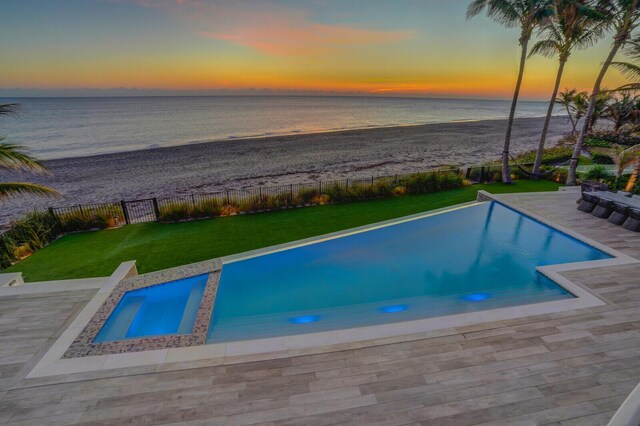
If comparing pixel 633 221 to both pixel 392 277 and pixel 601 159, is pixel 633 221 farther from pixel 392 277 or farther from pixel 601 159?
pixel 601 159

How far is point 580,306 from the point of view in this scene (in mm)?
5430

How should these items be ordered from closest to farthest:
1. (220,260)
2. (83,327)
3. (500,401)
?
1. (500,401)
2. (83,327)
3. (220,260)

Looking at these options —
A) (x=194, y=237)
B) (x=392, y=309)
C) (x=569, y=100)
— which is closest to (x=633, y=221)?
(x=392, y=309)

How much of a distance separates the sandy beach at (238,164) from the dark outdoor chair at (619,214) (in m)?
16.5

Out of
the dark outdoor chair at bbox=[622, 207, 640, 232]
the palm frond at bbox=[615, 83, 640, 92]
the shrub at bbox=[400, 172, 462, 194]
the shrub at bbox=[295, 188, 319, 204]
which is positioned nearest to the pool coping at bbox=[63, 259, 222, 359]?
the shrub at bbox=[295, 188, 319, 204]

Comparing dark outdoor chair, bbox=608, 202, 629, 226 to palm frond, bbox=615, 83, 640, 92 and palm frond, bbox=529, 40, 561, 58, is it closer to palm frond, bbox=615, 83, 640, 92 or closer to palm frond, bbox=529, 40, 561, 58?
palm frond, bbox=615, 83, 640, 92

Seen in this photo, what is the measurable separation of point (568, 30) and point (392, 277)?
1459 cm

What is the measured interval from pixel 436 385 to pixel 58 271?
33.2 feet

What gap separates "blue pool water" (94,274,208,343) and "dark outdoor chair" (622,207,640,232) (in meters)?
12.0

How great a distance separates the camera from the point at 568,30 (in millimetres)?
13367

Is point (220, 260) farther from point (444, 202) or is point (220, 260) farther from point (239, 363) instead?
point (444, 202)

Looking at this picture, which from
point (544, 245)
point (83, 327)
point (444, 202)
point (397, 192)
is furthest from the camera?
point (397, 192)

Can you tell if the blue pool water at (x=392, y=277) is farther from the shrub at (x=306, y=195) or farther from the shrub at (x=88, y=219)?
the shrub at (x=88, y=219)

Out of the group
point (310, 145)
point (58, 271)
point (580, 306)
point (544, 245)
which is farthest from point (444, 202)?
point (310, 145)
